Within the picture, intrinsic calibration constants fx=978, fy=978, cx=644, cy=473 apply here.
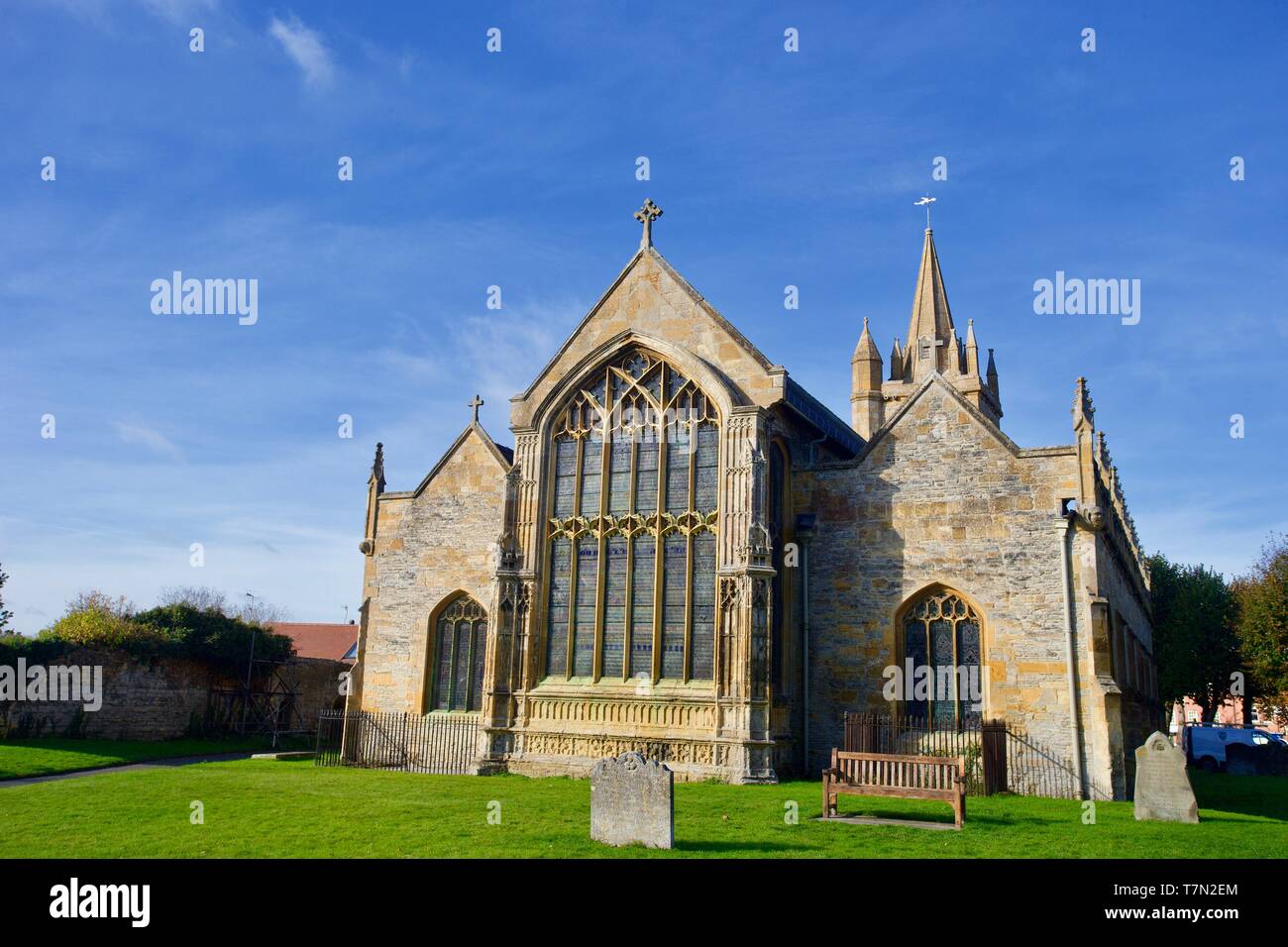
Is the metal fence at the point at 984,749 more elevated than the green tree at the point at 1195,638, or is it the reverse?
the green tree at the point at 1195,638

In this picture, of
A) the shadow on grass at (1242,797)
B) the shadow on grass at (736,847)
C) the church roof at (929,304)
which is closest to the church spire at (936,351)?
the church roof at (929,304)

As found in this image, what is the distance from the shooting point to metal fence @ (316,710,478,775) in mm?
24812

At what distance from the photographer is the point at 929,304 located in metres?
51.2

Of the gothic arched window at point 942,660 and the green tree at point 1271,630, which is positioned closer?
the gothic arched window at point 942,660

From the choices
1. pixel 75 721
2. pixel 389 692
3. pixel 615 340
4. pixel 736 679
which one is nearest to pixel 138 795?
pixel 389 692

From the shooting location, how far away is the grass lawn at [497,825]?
12148 millimetres

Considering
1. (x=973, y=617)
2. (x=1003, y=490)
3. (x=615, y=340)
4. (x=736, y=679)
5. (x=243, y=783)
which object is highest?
(x=615, y=340)

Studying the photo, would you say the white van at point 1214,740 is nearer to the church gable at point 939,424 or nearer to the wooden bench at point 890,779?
the church gable at point 939,424

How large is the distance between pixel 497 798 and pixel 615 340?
11.5 m

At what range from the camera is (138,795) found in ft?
56.9

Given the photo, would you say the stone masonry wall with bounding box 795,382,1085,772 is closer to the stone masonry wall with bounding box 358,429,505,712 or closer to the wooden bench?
the wooden bench

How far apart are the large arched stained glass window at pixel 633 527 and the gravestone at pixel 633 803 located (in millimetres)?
9420
